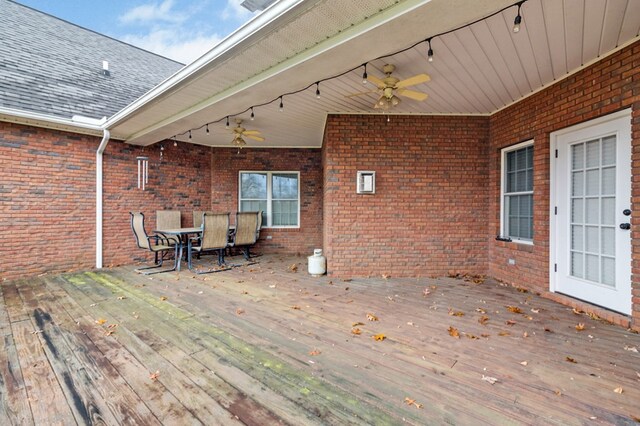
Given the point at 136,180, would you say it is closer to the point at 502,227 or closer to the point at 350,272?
the point at 350,272

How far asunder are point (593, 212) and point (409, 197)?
236cm

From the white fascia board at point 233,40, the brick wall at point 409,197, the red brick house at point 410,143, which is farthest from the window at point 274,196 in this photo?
the white fascia board at point 233,40

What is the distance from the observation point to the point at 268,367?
218 centimetres

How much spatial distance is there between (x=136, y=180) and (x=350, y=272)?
195 inches

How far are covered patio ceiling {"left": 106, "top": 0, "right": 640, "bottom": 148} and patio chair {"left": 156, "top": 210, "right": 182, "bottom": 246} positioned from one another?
2.39 m

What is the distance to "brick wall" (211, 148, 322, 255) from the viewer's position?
7.88 metres

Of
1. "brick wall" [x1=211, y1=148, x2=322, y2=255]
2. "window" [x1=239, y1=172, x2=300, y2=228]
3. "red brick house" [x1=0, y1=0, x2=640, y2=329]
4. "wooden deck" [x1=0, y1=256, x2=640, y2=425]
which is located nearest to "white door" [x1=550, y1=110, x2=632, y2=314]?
"red brick house" [x1=0, y1=0, x2=640, y2=329]

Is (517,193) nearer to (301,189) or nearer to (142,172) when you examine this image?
(301,189)

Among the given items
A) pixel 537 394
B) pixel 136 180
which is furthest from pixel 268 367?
pixel 136 180

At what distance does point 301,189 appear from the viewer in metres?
8.05

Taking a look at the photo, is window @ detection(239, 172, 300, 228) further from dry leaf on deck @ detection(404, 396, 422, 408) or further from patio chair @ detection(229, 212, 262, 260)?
dry leaf on deck @ detection(404, 396, 422, 408)

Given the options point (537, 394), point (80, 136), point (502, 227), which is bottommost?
point (537, 394)

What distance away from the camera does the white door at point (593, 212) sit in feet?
9.94

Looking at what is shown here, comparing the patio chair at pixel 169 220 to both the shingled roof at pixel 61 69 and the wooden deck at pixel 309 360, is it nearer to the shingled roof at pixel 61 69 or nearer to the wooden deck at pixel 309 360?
the shingled roof at pixel 61 69
